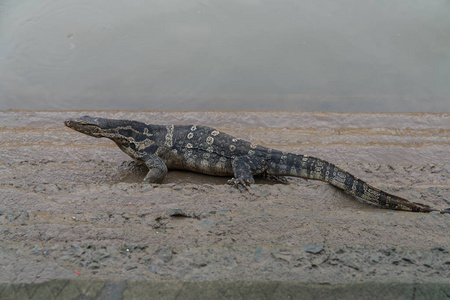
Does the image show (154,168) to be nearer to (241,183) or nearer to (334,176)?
(241,183)

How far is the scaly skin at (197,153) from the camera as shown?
666 cm

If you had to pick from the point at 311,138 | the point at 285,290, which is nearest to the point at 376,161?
the point at 311,138

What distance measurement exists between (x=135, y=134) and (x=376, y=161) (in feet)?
14.6

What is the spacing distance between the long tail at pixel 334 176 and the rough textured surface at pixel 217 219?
0.15 meters

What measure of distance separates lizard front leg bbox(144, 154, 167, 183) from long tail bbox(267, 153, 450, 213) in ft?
5.98

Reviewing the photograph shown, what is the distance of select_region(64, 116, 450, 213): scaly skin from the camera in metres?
6.66

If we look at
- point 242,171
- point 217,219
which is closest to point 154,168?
point 242,171

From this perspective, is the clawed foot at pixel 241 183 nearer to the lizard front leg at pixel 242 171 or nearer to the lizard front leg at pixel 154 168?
the lizard front leg at pixel 242 171

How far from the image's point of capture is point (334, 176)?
6.22 m

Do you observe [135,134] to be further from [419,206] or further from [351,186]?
[419,206]

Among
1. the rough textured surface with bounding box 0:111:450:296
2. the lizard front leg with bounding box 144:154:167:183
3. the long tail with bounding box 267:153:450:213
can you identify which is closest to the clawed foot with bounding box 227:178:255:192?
the rough textured surface with bounding box 0:111:450:296

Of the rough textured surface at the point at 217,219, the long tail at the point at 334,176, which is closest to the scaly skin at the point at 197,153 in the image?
the long tail at the point at 334,176

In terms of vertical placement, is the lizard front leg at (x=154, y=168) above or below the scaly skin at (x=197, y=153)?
below

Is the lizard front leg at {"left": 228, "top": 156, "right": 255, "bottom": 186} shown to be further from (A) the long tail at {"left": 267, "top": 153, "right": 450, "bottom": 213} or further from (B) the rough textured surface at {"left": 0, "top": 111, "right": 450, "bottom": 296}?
(A) the long tail at {"left": 267, "top": 153, "right": 450, "bottom": 213}
